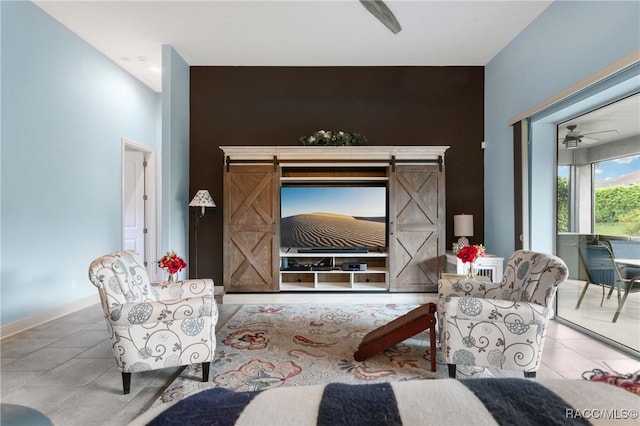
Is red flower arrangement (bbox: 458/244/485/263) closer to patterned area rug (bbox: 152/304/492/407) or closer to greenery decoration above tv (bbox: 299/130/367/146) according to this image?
patterned area rug (bbox: 152/304/492/407)

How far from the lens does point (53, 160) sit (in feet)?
11.2

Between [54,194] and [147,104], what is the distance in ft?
7.83

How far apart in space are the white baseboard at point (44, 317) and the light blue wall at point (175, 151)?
113cm

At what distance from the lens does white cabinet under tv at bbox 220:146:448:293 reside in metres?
4.00

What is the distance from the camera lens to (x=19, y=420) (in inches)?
44.7

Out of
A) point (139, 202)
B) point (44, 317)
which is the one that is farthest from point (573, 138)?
point (139, 202)

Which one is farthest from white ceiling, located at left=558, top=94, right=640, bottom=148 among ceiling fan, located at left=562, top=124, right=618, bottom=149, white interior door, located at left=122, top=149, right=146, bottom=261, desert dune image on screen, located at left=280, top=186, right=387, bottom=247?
white interior door, located at left=122, top=149, right=146, bottom=261

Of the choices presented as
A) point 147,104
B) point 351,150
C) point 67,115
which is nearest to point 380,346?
point 351,150

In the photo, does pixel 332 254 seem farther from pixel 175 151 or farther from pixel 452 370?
pixel 175 151

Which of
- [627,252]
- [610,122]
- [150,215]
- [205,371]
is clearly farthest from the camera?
[150,215]

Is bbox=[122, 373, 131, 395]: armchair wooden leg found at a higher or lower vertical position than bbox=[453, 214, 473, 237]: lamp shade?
lower

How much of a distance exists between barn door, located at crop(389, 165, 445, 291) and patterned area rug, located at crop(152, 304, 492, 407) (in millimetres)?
788

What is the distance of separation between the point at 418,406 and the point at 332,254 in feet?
11.6

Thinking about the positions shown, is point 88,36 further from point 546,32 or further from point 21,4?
point 546,32
